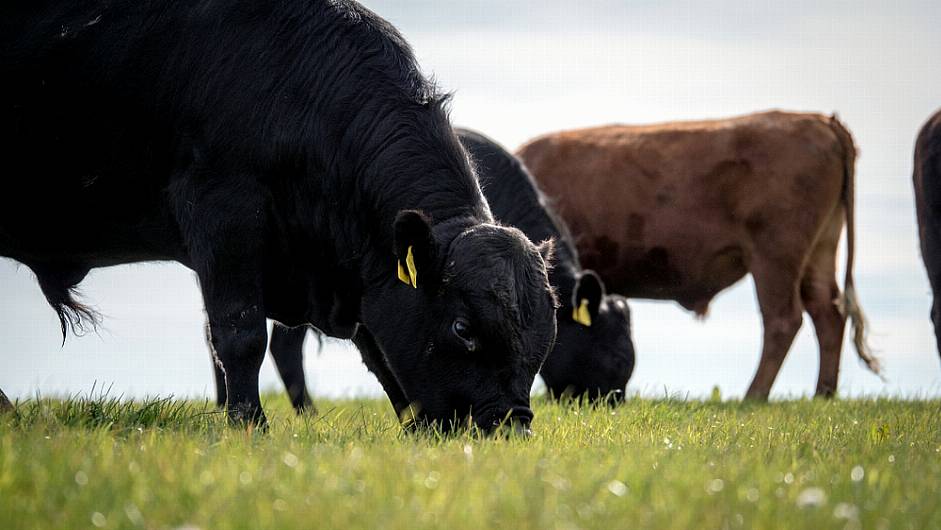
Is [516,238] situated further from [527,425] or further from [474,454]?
[474,454]

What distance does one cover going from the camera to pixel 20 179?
21.8ft

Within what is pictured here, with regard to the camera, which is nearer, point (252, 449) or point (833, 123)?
point (252, 449)

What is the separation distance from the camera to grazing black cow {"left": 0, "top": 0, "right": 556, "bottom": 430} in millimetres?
5602

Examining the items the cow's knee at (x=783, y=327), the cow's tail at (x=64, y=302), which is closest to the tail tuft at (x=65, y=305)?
the cow's tail at (x=64, y=302)

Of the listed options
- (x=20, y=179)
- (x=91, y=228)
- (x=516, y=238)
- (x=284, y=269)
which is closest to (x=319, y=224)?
(x=284, y=269)

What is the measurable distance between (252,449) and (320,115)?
214 centimetres

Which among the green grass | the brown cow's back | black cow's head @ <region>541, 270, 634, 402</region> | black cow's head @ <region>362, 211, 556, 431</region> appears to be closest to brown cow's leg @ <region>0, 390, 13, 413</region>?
the green grass

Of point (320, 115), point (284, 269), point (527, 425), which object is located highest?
point (320, 115)

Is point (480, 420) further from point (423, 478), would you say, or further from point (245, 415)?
point (423, 478)

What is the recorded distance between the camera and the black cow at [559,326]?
31.4ft

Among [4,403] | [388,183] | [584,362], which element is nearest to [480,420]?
[388,183]

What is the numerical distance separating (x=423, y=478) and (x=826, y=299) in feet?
30.7

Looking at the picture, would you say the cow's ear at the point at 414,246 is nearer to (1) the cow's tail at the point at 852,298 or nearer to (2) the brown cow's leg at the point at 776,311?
(2) the brown cow's leg at the point at 776,311

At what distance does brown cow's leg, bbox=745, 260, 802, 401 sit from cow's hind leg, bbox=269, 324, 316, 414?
458 cm
